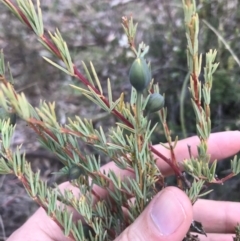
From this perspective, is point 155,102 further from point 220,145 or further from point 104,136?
point 220,145

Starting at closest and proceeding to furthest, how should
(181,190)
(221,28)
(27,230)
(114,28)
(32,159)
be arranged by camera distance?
(181,190)
(27,230)
(221,28)
(32,159)
(114,28)

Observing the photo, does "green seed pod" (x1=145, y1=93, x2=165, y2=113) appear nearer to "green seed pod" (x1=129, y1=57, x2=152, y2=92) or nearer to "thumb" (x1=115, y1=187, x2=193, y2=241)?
"green seed pod" (x1=129, y1=57, x2=152, y2=92)

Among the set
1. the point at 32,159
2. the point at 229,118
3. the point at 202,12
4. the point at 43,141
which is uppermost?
the point at 202,12

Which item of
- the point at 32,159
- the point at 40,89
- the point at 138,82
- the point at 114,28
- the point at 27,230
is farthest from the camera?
the point at 114,28

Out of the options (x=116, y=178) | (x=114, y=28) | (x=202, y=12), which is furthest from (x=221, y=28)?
(x=116, y=178)

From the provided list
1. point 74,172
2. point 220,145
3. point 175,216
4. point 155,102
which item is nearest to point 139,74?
point 155,102

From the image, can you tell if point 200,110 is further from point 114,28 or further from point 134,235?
point 114,28

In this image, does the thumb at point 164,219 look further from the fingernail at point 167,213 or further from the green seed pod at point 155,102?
the green seed pod at point 155,102
